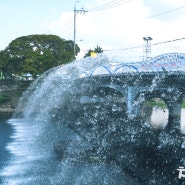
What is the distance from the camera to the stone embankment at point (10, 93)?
77412 mm

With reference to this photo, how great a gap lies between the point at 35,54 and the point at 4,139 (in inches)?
1567

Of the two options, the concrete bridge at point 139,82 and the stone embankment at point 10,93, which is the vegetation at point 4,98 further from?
the concrete bridge at point 139,82

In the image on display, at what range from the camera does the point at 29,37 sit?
8500cm

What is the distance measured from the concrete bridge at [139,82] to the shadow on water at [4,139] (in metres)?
14.1

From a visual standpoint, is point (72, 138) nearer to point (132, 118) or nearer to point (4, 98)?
point (132, 118)

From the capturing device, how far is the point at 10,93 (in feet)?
265

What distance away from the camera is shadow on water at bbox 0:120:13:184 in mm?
31950

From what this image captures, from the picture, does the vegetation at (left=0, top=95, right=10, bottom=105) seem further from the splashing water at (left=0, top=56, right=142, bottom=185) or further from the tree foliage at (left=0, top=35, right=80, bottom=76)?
the splashing water at (left=0, top=56, right=142, bottom=185)

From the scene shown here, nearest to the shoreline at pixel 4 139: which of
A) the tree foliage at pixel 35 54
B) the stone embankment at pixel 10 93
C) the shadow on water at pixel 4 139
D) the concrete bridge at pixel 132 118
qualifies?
the shadow on water at pixel 4 139

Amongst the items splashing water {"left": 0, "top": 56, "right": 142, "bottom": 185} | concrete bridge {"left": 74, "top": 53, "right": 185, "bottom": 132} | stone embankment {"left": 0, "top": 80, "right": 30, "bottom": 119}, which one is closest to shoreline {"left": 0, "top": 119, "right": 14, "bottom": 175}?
splashing water {"left": 0, "top": 56, "right": 142, "bottom": 185}

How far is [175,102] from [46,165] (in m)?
32.0

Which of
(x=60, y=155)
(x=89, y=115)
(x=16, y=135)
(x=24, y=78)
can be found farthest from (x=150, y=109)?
(x=60, y=155)

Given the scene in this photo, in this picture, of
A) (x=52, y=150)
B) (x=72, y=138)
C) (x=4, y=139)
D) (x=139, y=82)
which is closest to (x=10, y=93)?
(x=4, y=139)

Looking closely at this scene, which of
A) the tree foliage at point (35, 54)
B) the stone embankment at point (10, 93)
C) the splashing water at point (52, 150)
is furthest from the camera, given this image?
the tree foliage at point (35, 54)
